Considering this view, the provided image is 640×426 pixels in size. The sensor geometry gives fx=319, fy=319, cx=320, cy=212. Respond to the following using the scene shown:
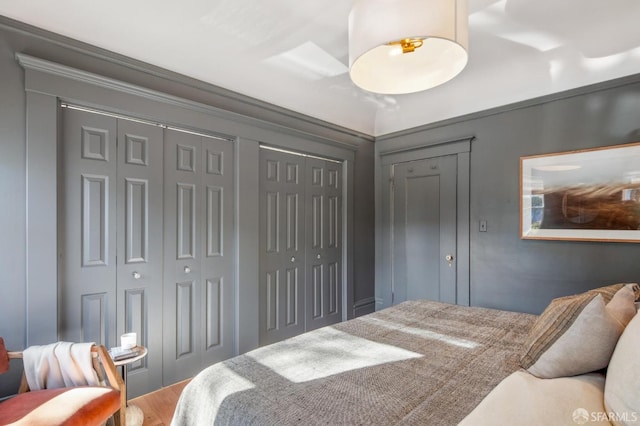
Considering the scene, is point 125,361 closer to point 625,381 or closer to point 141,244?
point 141,244

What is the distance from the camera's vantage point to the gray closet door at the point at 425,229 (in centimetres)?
350

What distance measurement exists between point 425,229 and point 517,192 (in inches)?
39.8

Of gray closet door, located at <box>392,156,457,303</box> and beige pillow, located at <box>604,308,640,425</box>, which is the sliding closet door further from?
beige pillow, located at <box>604,308,640,425</box>

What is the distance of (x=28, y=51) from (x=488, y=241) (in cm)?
389

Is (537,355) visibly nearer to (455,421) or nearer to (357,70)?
(455,421)

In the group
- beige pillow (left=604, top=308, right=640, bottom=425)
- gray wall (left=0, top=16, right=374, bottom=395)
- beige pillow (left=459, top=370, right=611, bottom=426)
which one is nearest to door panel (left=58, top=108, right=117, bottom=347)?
gray wall (left=0, top=16, right=374, bottom=395)

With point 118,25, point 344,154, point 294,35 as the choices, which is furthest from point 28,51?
point 344,154

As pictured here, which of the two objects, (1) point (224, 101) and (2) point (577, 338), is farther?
(1) point (224, 101)

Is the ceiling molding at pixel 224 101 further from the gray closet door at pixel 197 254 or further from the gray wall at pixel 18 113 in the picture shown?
the gray closet door at pixel 197 254

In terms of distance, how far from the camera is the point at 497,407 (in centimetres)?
99

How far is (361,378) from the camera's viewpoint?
1270 mm

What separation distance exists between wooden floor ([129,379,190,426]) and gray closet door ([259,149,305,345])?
891mm

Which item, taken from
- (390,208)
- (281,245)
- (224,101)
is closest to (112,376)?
(281,245)

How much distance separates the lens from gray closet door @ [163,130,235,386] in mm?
2477
